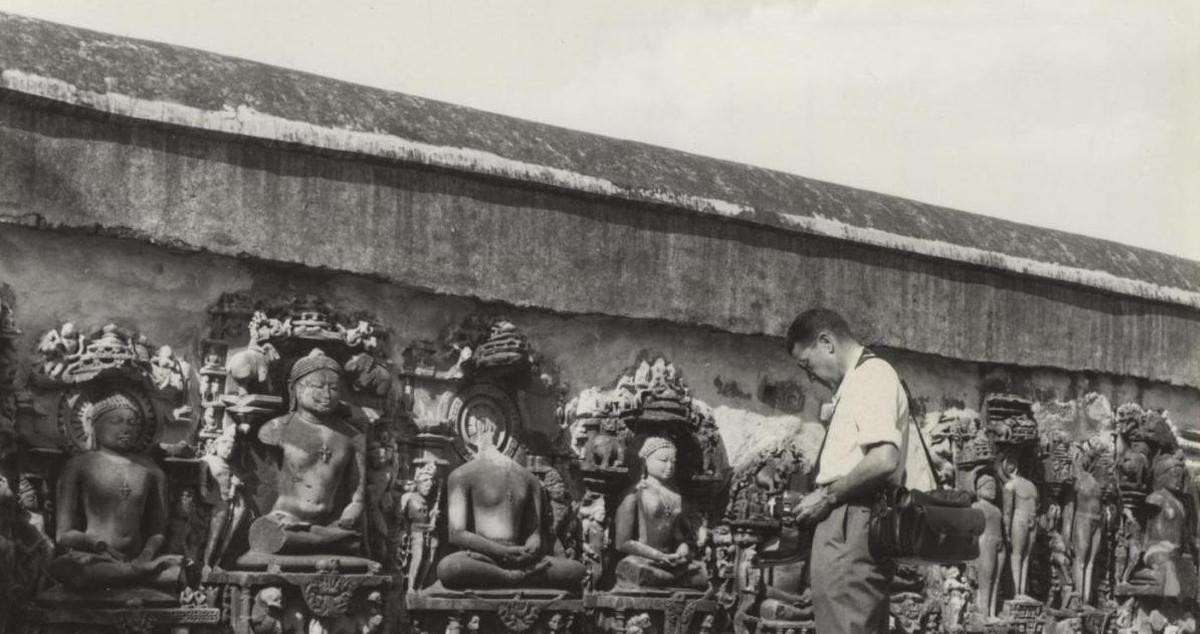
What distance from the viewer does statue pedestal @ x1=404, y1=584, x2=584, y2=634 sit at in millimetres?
8375

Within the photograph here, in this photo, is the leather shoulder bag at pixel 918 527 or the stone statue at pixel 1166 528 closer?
the leather shoulder bag at pixel 918 527

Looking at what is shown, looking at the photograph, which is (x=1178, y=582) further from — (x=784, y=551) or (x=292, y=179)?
(x=292, y=179)

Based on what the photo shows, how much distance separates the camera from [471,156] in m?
8.76

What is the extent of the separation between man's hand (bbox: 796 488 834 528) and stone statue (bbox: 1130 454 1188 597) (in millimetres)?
6015

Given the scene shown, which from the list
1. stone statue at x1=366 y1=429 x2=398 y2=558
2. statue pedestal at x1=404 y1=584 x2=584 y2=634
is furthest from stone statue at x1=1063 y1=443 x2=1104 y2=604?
stone statue at x1=366 y1=429 x2=398 y2=558

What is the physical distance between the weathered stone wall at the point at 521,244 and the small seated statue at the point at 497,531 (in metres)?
0.90

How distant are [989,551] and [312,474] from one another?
458 cm

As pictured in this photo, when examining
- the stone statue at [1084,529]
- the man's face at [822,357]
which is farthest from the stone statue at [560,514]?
the stone statue at [1084,529]

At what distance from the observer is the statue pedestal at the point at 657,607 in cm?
898

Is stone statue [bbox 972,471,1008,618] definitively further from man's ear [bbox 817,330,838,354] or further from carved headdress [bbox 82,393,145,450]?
carved headdress [bbox 82,393,145,450]

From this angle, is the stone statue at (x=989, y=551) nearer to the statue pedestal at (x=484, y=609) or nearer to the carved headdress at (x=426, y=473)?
the statue pedestal at (x=484, y=609)

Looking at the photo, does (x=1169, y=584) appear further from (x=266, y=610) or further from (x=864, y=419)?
(x=266, y=610)

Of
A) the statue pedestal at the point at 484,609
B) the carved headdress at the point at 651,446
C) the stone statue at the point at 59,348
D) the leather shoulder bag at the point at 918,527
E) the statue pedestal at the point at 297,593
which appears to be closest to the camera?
the leather shoulder bag at the point at 918,527

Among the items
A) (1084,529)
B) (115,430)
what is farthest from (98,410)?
(1084,529)
